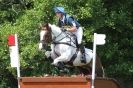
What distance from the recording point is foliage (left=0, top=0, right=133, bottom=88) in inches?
562

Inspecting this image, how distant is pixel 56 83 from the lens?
31.5ft

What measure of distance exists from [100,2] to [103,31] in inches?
51.4

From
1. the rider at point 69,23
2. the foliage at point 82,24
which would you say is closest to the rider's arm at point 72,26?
the rider at point 69,23

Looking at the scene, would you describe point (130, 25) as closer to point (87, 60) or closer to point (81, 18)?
point (81, 18)

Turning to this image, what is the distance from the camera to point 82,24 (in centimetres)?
1484

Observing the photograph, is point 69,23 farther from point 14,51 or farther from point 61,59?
point 14,51

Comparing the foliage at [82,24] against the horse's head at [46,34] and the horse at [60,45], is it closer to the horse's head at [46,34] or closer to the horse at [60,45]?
the horse at [60,45]

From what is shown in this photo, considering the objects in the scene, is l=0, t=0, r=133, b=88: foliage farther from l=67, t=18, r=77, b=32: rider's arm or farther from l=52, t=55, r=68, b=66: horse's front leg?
l=52, t=55, r=68, b=66: horse's front leg

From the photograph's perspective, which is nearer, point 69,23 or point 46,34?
point 46,34

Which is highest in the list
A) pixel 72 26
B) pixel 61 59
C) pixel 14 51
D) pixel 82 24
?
pixel 82 24

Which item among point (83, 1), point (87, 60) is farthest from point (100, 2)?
point (87, 60)

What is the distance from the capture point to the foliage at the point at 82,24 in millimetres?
14273

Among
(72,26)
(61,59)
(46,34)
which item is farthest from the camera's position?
(72,26)

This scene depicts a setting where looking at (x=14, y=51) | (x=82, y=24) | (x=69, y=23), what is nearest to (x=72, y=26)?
(x=69, y=23)
